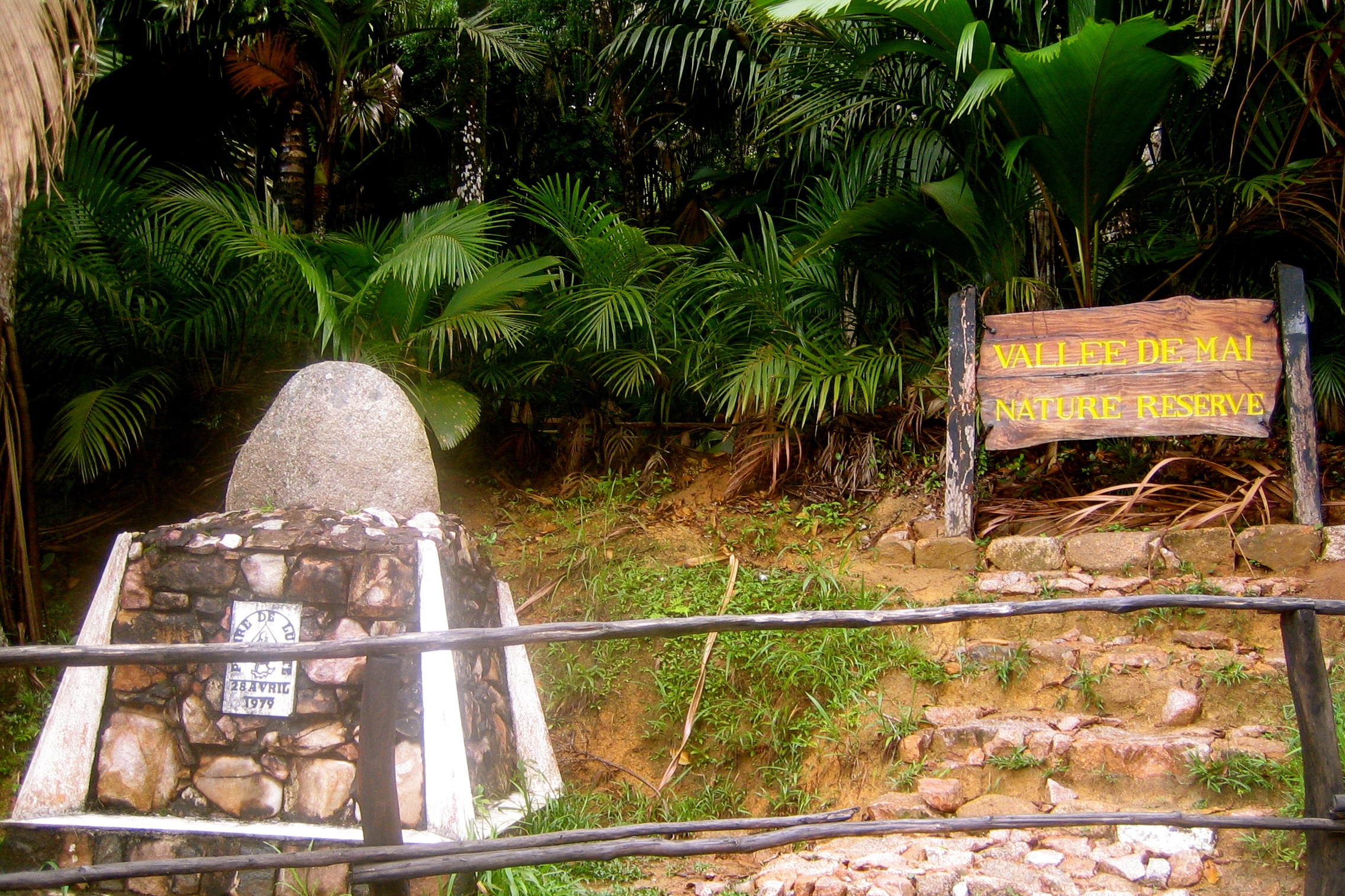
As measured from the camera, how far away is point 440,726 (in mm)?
3010

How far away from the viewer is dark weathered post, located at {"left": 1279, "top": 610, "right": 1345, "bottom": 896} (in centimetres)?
227

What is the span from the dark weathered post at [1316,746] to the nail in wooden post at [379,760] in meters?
2.07

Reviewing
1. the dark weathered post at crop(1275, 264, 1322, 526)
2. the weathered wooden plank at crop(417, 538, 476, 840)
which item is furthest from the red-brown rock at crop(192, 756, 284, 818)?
the dark weathered post at crop(1275, 264, 1322, 526)

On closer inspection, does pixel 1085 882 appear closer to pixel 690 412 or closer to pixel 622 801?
pixel 622 801

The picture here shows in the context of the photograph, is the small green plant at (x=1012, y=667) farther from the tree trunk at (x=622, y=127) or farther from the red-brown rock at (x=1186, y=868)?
the tree trunk at (x=622, y=127)

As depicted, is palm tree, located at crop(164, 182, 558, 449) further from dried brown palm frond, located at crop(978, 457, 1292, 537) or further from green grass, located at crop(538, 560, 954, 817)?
dried brown palm frond, located at crop(978, 457, 1292, 537)

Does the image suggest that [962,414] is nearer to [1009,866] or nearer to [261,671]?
[1009,866]

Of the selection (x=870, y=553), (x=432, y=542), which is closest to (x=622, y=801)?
(x=432, y=542)

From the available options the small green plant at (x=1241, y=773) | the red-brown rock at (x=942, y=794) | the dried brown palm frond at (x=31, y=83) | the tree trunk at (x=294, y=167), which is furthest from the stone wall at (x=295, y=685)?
the tree trunk at (x=294, y=167)

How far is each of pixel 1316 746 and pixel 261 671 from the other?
112 inches

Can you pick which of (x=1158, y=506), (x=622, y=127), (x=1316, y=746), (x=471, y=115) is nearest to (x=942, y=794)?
(x=1316, y=746)

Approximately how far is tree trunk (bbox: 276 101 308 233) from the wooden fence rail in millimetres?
4183

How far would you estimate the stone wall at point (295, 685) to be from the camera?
120 inches

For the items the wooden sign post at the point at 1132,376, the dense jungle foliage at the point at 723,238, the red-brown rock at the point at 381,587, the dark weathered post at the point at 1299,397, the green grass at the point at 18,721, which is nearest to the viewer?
the red-brown rock at the point at 381,587
